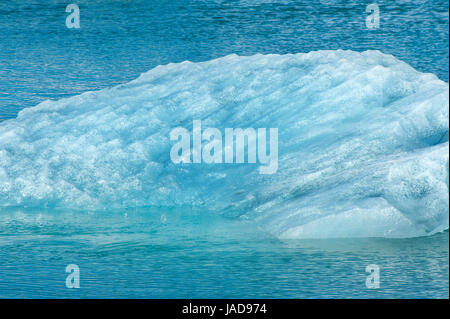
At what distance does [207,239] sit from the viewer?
23.5 ft

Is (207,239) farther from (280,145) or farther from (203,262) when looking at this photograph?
(280,145)

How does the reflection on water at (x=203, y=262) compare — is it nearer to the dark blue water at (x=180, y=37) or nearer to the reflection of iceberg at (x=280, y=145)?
the reflection of iceberg at (x=280, y=145)

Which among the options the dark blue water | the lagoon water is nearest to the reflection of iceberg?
the lagoon water

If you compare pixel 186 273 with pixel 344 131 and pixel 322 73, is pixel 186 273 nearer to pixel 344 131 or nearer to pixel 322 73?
pixel 344 131

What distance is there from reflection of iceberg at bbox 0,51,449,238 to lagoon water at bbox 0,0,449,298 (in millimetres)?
235

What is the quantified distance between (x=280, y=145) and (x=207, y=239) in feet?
7.42

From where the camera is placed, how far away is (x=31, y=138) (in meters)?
10.3

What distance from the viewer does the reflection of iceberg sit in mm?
7047

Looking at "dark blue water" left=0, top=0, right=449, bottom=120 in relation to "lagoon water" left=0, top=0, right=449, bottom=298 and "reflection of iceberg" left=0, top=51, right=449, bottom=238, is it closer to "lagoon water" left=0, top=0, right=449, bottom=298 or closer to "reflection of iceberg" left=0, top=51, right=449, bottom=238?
"lagoon water" left=0, top=0, right=449, bottom=298

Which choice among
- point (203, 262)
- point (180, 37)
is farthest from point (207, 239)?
point (180, 37)
